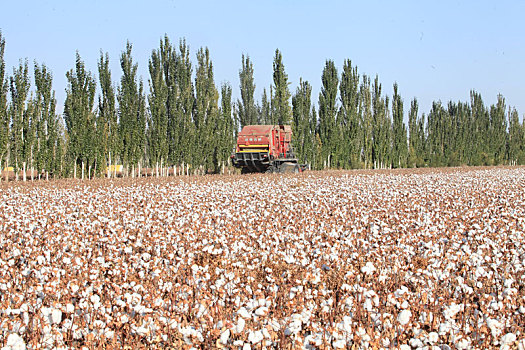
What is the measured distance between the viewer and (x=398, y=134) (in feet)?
184

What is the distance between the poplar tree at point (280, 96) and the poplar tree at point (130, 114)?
13055mm

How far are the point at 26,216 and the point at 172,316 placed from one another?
265 inches

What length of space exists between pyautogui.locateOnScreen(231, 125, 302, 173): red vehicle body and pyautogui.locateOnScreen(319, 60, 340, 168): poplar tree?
51.1 feet

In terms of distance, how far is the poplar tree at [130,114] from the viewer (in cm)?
3338

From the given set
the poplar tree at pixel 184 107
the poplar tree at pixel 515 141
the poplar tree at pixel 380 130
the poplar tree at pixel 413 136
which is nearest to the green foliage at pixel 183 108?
the poplar tree at pixel 184 107

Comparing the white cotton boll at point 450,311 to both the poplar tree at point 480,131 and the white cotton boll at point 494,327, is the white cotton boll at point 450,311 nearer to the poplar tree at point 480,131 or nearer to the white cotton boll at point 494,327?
the white cotton boll at point 494,327

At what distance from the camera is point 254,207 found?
1134 cm

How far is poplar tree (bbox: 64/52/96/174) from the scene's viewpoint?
2933 centimetres

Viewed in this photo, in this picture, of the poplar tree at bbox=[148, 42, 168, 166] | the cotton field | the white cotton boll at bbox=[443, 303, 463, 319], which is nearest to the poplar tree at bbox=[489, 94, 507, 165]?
the poplar tree at bbox=[148, 42, 168, 166]

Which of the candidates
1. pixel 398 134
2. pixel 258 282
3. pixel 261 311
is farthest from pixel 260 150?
pixel 398 134

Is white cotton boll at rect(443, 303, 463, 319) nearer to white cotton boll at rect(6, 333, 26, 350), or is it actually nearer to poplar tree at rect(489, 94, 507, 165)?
white cotton boll at rect(6, 333, 26, 350)

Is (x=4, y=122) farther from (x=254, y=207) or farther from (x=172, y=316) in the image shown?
(x=172, y=316)

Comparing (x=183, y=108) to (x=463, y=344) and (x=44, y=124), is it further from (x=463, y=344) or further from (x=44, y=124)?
(x=463, y=344)

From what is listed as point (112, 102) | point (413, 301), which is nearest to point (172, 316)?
point (413, 301)
